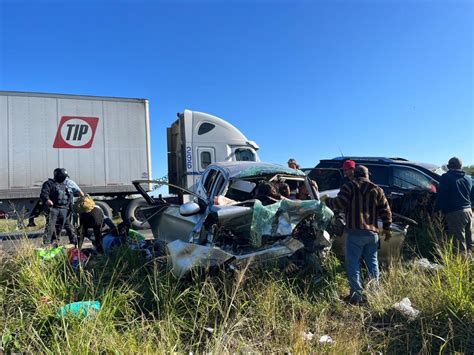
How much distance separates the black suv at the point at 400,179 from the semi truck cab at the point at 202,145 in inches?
139

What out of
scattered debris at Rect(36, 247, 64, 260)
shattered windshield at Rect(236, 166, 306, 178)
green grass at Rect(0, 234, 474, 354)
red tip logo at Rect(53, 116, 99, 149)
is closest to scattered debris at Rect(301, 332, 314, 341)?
green grass at Rect(0, 234, 474, 354)

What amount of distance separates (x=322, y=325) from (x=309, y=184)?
225 cm

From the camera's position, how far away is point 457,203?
5535mm

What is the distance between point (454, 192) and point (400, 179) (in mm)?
1795

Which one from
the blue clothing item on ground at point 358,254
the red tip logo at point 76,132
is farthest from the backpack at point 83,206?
the red tip logo at point 76,132

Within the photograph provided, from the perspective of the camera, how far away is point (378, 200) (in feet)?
14.1

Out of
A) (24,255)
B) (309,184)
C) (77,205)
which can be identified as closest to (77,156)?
(77,205)

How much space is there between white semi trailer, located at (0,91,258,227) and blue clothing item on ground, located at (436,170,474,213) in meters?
6.31

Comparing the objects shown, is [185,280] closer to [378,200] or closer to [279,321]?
[279,321]

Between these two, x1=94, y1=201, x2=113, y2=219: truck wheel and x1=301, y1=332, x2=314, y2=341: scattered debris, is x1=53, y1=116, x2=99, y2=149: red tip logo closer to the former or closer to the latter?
x1=94, y1=201, x2=113, y2=219: truck wheel

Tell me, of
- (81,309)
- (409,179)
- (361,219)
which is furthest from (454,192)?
(81,309)

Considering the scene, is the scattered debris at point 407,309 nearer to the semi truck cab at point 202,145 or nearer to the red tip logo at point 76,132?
the semi truck cab at point 202,145

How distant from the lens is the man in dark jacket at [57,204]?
6520 mm

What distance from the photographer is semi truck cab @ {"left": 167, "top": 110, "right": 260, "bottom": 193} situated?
10758 millimetres
